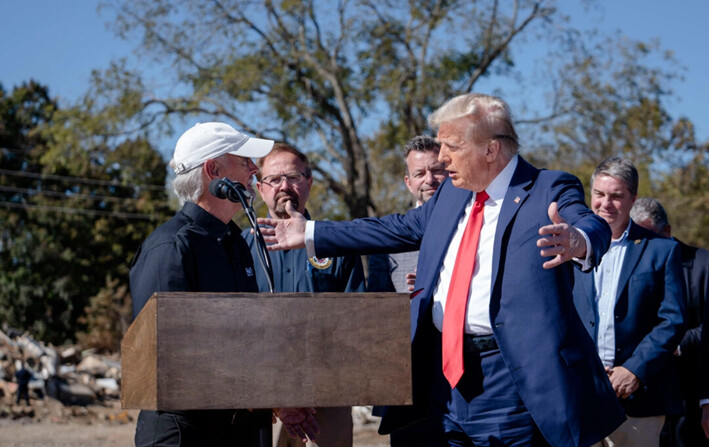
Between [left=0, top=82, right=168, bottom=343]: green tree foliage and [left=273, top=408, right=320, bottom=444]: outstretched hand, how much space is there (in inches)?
1298

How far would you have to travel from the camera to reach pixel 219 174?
3.65 metres

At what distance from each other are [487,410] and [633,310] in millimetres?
1903

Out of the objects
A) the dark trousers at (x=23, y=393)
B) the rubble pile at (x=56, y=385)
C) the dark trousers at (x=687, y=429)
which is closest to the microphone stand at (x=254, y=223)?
the dark trousers at (x=687, y=429)

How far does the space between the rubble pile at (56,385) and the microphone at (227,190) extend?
10.8 m

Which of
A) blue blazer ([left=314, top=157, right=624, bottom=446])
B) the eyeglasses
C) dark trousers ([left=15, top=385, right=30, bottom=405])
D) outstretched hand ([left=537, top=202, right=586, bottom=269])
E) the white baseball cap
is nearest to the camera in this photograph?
outstretched hand ([left=537, top=202, right=586, bottom=269])

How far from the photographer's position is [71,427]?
12273mm

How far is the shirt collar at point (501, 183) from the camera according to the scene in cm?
339

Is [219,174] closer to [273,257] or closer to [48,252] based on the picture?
[273,257]

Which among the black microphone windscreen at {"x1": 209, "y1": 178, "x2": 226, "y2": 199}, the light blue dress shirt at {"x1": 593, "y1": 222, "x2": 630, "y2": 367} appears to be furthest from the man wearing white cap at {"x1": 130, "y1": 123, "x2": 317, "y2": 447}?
the light blue dress shirt at {"x1": 593, "y1": 222, "x2": 630, "y2": 367}

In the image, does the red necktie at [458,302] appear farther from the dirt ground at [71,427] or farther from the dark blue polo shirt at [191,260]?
the dirt ground at [71,427]

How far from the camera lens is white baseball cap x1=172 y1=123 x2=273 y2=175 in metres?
3.60

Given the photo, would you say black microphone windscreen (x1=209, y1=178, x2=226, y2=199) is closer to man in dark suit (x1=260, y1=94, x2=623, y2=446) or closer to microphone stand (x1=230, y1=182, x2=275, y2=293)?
microphone stand (x1=230, y1=182, x2=275, y2=293)

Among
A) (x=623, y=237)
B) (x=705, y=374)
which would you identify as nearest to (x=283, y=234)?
(x=623, y=237)

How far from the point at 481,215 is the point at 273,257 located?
1936 mm
